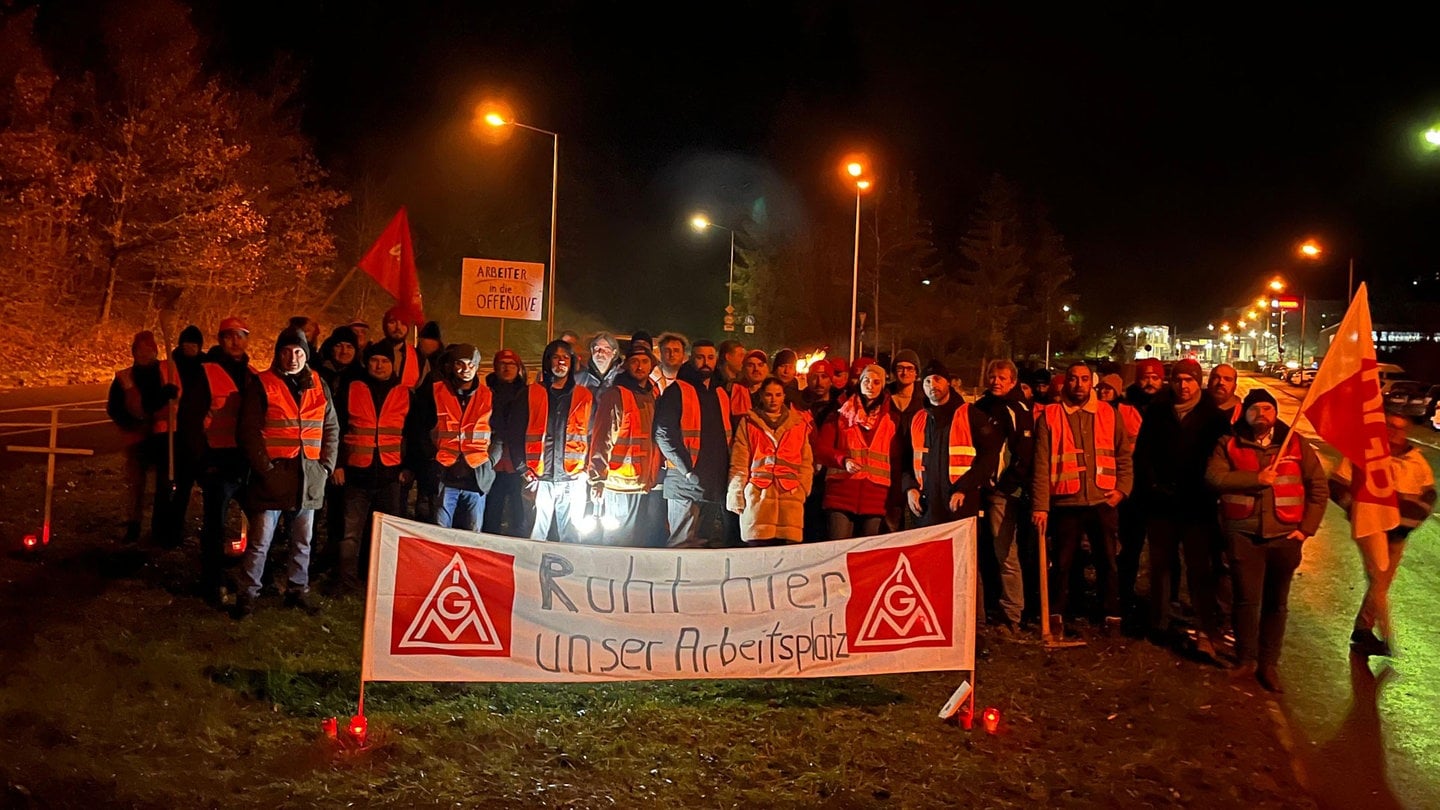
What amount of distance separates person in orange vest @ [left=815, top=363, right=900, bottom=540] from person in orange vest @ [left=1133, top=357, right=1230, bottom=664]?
174 cm

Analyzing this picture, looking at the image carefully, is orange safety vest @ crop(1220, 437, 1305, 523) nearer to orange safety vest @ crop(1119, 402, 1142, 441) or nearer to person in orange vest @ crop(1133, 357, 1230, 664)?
person in orange vest @ crop(1133, 357, 1230, 664)

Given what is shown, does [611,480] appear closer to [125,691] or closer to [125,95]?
[125,691]

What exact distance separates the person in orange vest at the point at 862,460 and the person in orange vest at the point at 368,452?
2927 millimetres

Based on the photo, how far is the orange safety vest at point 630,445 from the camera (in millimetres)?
7590

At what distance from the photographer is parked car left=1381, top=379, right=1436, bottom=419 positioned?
106 ft

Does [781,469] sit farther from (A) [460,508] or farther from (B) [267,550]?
(B) [267,550]

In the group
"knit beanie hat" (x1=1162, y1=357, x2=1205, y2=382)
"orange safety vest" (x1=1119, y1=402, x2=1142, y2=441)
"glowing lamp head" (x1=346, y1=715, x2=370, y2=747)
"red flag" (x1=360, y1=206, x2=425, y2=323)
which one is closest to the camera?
"glowing lamp head" (x1=346, y1=715, x2=370, y2=747)

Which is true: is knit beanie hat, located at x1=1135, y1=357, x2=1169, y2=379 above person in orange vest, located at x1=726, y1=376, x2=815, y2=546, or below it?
above

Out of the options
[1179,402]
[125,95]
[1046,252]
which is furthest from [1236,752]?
[1046,252]

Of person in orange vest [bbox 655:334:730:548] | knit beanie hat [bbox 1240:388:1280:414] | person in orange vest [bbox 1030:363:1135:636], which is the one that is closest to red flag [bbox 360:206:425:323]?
person in orange vest [bbox 655:334:730:548]

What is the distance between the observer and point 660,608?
5105mm

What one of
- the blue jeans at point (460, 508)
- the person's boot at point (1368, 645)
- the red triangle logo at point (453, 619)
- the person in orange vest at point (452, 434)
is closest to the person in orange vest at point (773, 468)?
the person in orange vest at point (452, 434)

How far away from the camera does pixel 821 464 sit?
7266 mm

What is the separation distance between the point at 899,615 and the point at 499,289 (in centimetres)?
1026
